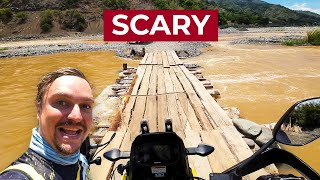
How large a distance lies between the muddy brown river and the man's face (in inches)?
215

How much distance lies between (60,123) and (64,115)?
0.05 metres

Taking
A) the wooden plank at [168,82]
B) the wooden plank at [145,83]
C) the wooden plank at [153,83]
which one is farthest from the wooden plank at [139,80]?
the wooden plank at [168,82]

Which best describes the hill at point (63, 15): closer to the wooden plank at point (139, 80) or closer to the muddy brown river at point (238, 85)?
the muddy brown river at point (238, 85)

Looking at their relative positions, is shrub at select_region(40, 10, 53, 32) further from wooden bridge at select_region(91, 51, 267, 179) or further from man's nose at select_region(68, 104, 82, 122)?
man's nose at select_region(68, 104, 82, 122)

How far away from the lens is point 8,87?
15.8 m

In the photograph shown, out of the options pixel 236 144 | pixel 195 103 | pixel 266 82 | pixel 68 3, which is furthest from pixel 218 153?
pixel 68 3

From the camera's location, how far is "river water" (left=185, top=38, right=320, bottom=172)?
31.2 feet

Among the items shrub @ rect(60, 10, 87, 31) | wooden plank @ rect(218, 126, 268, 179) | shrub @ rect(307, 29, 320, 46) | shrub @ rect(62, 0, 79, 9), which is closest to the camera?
wooden plank @ rect(218, 126, 268, 179)

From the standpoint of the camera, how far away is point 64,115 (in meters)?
1.87

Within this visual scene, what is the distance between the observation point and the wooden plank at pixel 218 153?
13.7 ft

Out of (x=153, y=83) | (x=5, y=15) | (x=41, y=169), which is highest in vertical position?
(x=5, y=15)

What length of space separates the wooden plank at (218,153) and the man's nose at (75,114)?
2.56 metres

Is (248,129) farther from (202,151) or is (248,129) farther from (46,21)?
(46,21)

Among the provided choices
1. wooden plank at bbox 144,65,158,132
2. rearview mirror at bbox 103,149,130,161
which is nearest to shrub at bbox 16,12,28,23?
wooden plank at bbox 144,65,158,132
